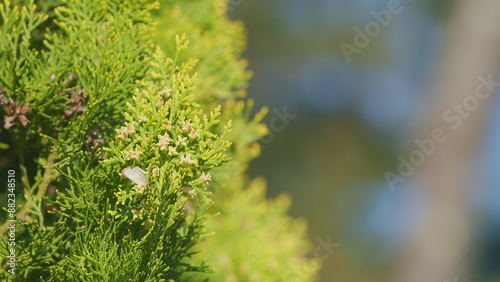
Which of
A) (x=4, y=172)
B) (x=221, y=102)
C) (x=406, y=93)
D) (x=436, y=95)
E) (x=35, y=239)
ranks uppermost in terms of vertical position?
(x=406, y=93)

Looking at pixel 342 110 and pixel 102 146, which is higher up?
pixel 342 110

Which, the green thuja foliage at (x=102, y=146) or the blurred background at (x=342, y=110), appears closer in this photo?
the green thuja foliage at (x=102, y=146)

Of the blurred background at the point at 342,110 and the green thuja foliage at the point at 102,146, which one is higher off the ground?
the blurred background at the point at 342,110

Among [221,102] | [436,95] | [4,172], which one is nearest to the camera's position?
[4,172]

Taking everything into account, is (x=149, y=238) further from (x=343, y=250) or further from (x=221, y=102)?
(x=343, y=250)

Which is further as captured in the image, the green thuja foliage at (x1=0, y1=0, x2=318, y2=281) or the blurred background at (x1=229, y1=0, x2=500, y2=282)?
the blurred background at (x1=229, y1=0, x2=500, y2=282)

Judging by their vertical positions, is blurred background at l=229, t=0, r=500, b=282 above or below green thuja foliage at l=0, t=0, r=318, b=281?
above

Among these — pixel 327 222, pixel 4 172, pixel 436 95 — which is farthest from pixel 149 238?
pixel 327 222

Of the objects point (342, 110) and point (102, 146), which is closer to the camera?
point (102, 146)
